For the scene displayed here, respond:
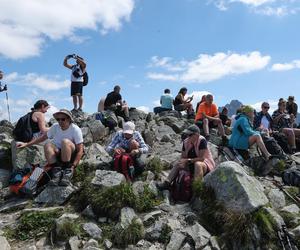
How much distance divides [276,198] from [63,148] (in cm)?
591

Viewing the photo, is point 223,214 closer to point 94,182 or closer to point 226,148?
point 94,182

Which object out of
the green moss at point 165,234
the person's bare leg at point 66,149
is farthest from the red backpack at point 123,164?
the green moss at point 165,234

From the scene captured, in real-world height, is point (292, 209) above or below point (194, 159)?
below

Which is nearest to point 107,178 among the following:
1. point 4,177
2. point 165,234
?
point 165,234

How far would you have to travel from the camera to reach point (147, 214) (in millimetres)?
9141

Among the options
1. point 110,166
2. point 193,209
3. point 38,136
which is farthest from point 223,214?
point 38,136

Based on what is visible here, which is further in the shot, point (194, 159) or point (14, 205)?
point (194, 159)

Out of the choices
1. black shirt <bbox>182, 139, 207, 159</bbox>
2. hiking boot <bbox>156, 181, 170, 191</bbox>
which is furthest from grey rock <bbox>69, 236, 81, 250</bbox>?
black shirt <bbox>182, 139, 207, 159</bbox>

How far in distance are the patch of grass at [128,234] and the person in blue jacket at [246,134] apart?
5927 millimetres

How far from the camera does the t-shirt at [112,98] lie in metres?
19.0

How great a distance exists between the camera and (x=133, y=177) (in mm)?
10914

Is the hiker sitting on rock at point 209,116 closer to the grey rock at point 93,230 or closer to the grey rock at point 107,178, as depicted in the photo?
the grey rock at point 107,178

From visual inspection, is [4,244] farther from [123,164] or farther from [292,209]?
[292,209]

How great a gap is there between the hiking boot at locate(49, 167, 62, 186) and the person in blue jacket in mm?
6288
